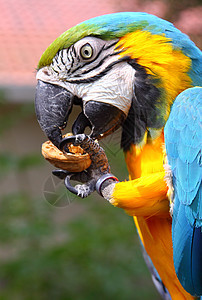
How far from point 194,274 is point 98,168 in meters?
0.41

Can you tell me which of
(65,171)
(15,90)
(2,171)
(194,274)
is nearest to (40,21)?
(15,90)

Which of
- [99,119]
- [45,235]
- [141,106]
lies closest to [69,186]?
[99,119]

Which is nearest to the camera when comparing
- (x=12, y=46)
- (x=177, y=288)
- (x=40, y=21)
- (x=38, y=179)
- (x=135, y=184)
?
(x=135, y=184)

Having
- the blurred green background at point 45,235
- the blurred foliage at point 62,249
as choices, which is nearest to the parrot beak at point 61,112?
the blurred green background at point 45,235

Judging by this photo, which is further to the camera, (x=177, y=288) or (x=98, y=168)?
(x=177, y=288)

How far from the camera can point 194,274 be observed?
1.09m

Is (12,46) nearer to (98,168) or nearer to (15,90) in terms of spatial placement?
(15,90)

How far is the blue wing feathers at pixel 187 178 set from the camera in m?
1.04

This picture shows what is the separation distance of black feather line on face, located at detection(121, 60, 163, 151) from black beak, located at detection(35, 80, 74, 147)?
201mm

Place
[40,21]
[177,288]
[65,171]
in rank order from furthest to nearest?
[40,21] < [177,288] < [65,171]

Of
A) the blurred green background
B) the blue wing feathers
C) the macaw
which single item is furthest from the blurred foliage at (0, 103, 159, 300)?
the blue wing feathers

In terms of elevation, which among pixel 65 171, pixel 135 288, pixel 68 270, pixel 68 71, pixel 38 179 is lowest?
pixel 135 288

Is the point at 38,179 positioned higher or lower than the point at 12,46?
lower

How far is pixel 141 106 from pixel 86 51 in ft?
0.79
